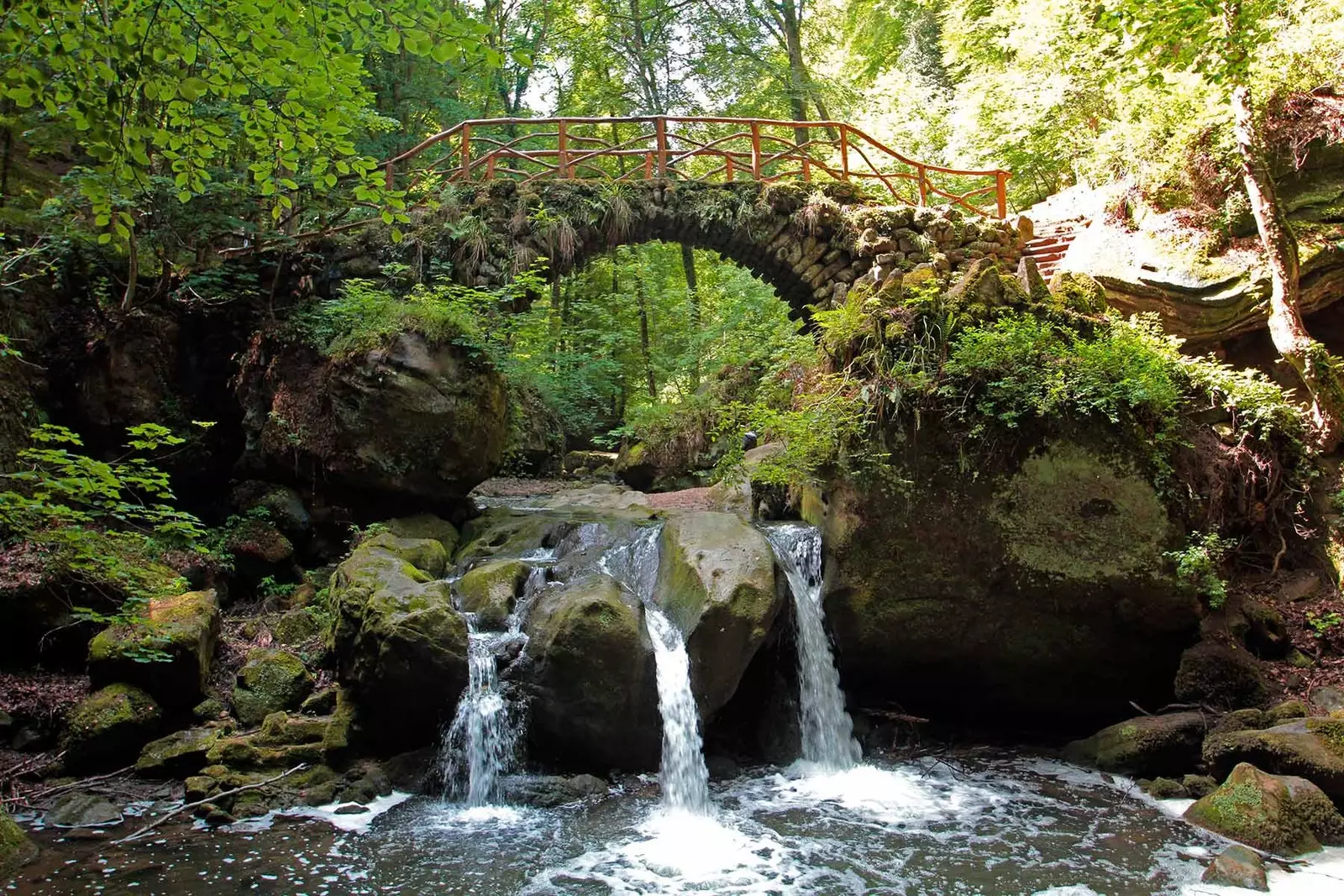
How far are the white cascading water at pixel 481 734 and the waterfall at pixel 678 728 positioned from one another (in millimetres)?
1194

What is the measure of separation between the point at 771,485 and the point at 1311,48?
8.14 m

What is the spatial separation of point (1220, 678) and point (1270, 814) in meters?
1.93

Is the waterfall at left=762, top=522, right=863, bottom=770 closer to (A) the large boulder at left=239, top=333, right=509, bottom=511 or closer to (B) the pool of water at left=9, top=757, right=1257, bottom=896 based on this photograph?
(B) the pool of water at left=9, top=757, right=1257, bottom=896

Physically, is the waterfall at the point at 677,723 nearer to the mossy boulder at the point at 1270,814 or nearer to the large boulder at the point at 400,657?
the large boulder at the point at 400,657

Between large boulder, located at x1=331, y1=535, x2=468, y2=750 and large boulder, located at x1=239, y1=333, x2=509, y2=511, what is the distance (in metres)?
2.38

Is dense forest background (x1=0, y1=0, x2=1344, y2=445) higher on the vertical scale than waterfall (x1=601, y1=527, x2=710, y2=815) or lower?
higher

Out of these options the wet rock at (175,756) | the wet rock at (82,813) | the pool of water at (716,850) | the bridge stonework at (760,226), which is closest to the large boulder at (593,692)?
the pool of water at (716,850)

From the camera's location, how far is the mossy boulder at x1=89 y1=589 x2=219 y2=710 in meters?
6.46

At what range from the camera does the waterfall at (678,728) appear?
248 inches

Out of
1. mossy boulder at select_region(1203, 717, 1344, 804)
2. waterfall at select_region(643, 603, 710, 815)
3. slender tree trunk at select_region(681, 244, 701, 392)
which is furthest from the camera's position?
slender tree trunk at select_region(681, 244, 701, 392)

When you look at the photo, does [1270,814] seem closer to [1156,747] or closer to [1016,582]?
[1156,747]

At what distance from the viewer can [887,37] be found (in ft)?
75.0

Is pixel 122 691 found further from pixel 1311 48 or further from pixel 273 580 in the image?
pixel 1311 48

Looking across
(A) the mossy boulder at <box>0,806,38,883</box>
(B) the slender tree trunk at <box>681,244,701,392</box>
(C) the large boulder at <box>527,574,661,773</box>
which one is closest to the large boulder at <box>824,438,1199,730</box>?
(C) the large boulder at <box>527,574,661,773</box>
